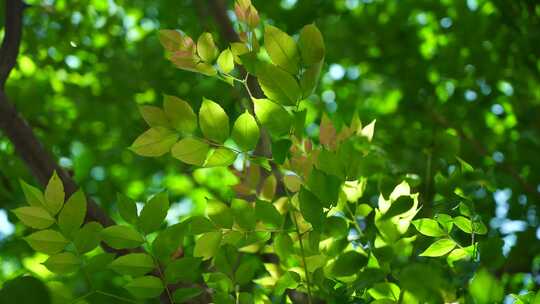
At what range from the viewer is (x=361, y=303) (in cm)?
81

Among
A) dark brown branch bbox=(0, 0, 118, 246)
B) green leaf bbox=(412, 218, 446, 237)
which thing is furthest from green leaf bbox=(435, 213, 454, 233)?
dark brown branch bbox=(0, 0, 118, 246)

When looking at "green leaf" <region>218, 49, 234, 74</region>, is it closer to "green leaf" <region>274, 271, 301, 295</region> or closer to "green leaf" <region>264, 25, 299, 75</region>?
"green leaf" <region>264, 25, 299, 75</region>

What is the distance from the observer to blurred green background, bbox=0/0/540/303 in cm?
190

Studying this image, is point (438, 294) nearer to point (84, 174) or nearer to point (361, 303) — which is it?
point (361, 303)

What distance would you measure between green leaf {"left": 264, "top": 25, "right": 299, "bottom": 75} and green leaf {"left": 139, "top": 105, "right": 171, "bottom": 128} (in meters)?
0.18

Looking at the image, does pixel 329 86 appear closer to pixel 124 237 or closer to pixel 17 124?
pixel 17 124

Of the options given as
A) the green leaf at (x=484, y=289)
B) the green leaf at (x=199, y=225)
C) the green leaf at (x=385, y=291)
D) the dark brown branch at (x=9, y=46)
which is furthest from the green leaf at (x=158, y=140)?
the dark brown branch at (x=9, y=46)

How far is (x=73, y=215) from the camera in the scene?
2.77 feet

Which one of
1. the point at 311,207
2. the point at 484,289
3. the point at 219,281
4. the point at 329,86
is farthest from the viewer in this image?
the point at 329,86

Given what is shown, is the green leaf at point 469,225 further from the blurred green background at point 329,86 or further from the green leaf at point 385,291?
the blurred green background at point 329,86

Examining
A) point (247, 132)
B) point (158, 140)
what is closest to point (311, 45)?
point (247, 132)

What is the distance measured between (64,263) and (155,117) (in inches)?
9.2

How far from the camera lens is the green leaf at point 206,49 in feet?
2.98

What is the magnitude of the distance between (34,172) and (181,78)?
3.43ft
